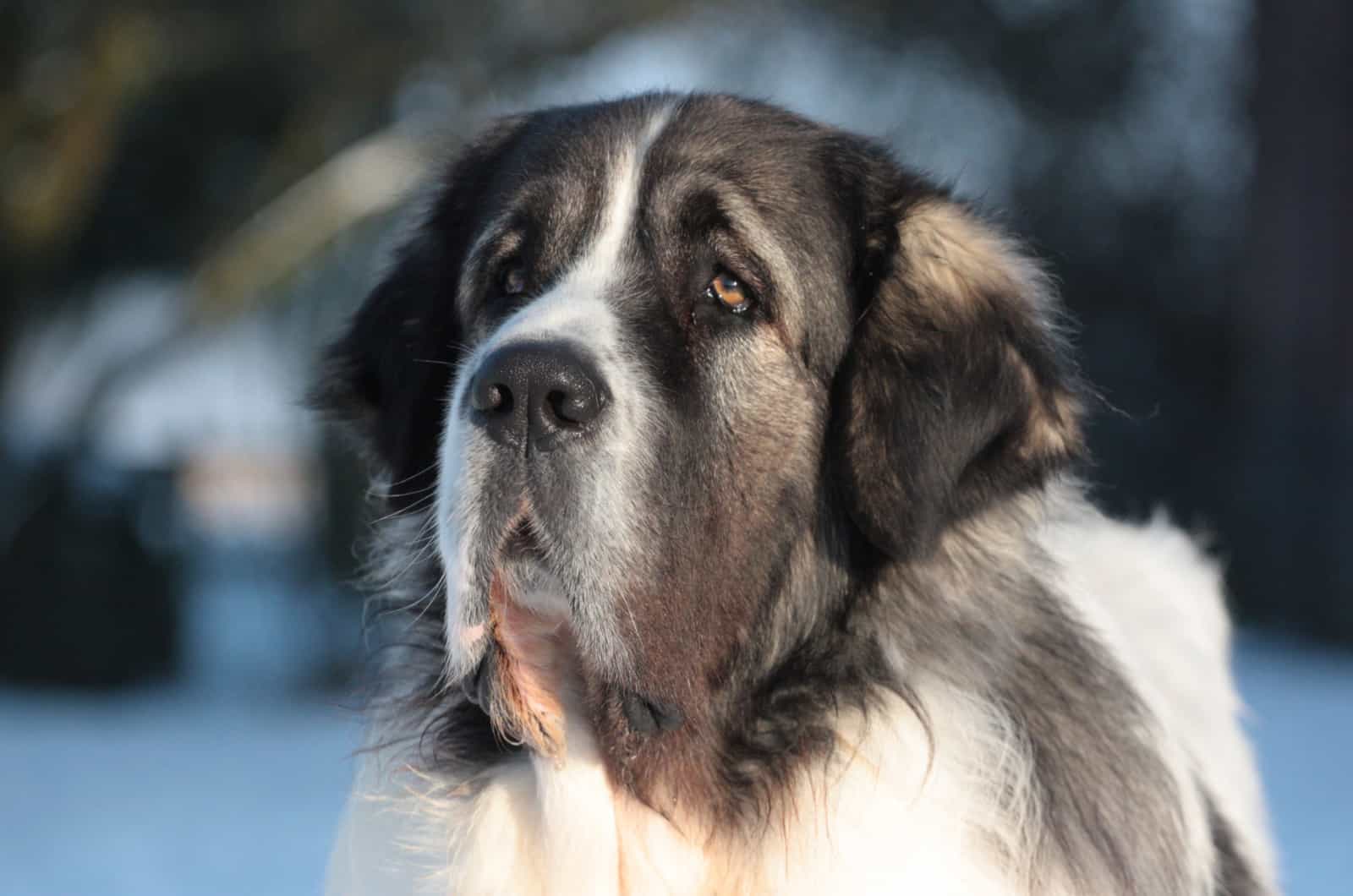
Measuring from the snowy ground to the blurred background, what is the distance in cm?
6

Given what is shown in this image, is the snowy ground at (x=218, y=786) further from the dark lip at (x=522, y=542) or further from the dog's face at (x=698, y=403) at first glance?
the dark lip at (x=522, y=542)

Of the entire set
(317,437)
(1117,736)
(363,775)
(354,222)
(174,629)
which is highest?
(1117,736)

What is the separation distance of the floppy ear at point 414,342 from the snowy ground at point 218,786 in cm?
203

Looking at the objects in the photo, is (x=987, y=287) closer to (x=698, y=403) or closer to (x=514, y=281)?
(x=698, y=403)

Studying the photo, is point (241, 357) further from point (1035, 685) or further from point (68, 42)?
point (1035, 685)

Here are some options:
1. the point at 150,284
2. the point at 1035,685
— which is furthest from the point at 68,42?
the point at 1035,685

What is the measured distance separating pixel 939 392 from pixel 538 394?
2.73 feet

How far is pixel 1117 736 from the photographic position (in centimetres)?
310

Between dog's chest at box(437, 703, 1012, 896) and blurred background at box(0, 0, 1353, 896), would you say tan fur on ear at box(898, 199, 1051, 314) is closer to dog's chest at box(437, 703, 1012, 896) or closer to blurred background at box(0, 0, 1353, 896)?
dog's chest at box(437, 703, 1012, 896)

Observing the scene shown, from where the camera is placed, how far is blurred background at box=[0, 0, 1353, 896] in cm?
1107

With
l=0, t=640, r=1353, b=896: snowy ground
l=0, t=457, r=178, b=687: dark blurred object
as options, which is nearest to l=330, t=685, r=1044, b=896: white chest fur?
l=0, t=640, r=1353, b=896: snowy ground

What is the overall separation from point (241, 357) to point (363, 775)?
8.89 metres

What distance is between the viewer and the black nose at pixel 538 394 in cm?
257

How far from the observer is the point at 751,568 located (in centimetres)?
292
